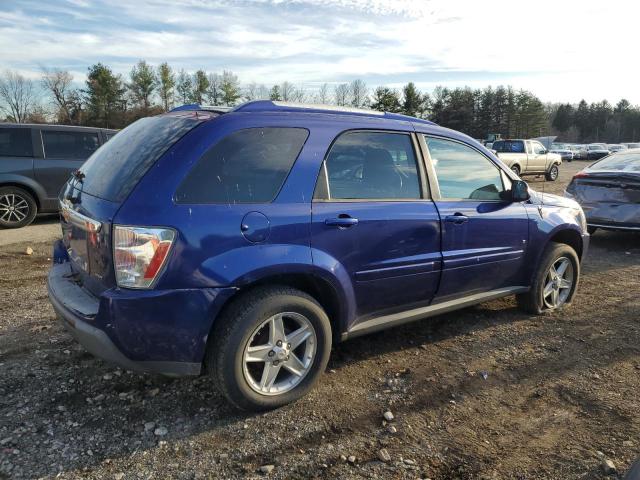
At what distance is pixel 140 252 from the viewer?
2.49 meters

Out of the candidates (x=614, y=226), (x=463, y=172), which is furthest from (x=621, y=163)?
(x=463, y=172)

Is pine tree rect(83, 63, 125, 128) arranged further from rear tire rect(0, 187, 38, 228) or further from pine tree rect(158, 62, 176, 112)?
rear tire rect(0, 187, 38, 228)

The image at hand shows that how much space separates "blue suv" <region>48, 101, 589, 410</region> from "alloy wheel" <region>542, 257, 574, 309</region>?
115 centimetres

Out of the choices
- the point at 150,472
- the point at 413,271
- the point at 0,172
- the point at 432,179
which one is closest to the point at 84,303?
the point at 150,472

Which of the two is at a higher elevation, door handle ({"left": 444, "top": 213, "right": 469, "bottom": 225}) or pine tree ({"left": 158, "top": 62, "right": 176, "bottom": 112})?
pine tree ({"left": 158, "top": 62, "right": 176, "bottom": 112})

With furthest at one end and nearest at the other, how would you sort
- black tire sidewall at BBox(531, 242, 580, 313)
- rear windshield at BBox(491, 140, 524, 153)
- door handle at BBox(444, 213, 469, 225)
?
rear windshield at BBox(491, 140, 524, 153) < black tire sidewall at BBox(531, 242, 580, 313) < door handle at BBox(444, 213, 469, 225)

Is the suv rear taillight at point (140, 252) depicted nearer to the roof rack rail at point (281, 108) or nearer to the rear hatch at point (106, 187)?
the rear hatch at point (106, 187)

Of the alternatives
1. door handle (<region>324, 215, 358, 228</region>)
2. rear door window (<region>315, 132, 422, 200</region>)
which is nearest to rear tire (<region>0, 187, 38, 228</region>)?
rear door window (<region>315, 132, 422, 200</region>)

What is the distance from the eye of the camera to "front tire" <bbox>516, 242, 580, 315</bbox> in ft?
14.8

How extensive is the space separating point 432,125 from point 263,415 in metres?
2.51

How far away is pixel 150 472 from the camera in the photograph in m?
2.43

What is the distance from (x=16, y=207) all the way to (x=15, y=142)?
118 centimetres

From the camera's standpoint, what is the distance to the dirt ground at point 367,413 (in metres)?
2.52

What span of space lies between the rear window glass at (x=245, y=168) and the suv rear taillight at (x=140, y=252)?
227 mm
